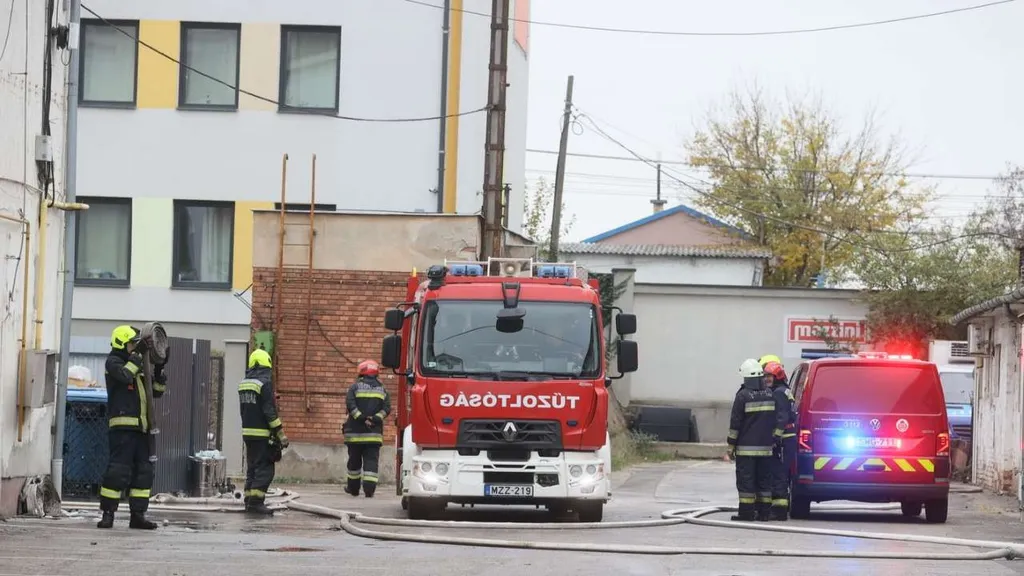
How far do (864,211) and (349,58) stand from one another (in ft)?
116

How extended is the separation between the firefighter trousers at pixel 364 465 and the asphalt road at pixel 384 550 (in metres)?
1.78

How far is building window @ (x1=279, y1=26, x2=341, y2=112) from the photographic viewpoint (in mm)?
30156

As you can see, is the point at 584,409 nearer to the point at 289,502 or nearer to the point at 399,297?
the point at 289,502

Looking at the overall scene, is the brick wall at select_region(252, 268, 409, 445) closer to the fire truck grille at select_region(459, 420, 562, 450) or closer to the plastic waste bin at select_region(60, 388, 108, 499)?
the plastic waste bin at select_region(60, 388, 108, 499)

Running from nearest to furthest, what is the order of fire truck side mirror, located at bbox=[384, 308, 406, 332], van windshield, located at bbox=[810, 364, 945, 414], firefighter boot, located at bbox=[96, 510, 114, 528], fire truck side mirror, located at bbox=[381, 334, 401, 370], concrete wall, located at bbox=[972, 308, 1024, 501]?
firefighter boot, located at bbox=[96, 510, 114, 528] < fire truck side mirror, located at bbox=[384, 308, 406, 332] < fire truck side mirror, located at bbox=[381, 334, 401, 370] < van windshield, located at bbox=[810, 364, 945, 414] < concrete wall, located at bbox=[972, 308, 1024, 501]

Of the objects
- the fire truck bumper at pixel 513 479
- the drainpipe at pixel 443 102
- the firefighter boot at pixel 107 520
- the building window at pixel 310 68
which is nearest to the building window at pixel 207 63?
the building window at pixel 310 68

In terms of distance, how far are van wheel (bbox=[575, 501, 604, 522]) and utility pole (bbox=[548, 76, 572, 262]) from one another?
65.8 ft

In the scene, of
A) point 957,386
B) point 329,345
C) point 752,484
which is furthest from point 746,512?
point 957,386

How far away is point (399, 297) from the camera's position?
77.6 ft

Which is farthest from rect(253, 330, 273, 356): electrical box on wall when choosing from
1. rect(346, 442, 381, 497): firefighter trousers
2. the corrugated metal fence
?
rect(346, 442, 381, 497): firefighter trousers

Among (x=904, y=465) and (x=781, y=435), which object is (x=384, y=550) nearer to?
(x=781, y=435)

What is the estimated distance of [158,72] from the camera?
98.9ft

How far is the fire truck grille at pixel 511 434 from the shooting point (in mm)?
16453

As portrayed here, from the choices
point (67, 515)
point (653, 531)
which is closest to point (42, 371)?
point (67, 515)
